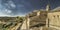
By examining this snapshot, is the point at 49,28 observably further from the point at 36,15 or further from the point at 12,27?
the point at 12,27

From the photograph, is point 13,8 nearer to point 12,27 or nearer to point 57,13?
point 12,27

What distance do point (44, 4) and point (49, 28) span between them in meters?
1.45

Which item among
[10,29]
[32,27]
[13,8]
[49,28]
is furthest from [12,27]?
[49,28]

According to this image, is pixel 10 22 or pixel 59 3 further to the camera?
pixel 10 22

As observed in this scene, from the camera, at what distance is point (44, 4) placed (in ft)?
20.7

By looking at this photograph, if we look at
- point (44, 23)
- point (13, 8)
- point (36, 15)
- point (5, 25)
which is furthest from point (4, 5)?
point (44, 23)

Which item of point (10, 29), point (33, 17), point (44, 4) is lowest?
point (10, 29)

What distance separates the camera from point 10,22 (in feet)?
22.1

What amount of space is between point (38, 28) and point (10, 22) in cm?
183

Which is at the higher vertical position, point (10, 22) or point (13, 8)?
point (13, 8)

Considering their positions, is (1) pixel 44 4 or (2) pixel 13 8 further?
(2) pixel 13 8

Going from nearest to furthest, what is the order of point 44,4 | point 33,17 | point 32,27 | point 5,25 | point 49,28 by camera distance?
point 49,28
point 32,27
point 33,17
point 44,4
point 5,25

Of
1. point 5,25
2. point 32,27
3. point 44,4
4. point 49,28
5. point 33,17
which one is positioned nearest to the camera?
point 49,28

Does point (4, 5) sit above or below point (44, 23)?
above
